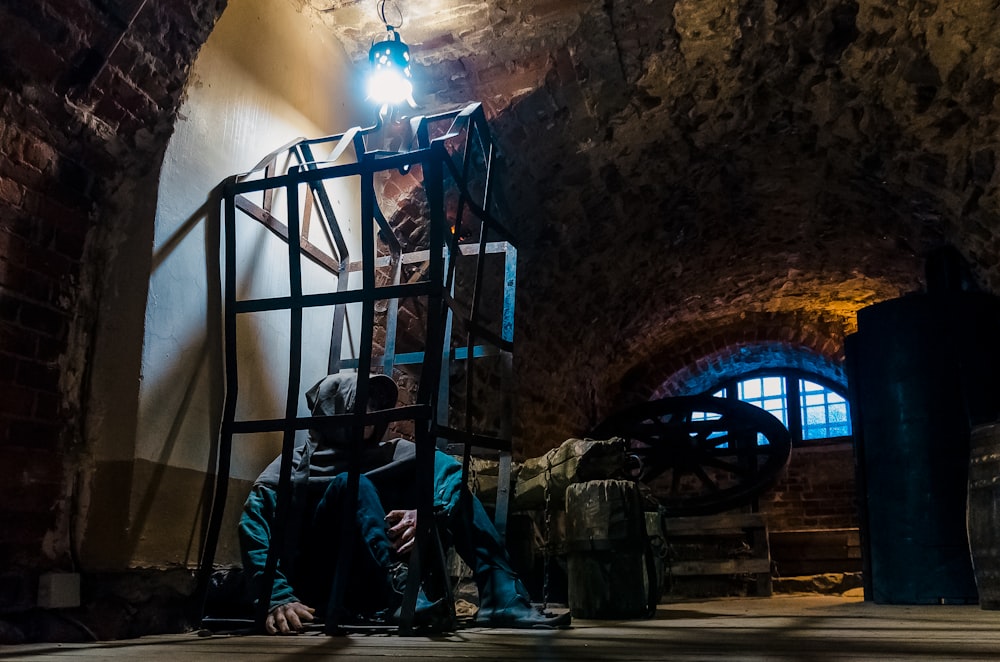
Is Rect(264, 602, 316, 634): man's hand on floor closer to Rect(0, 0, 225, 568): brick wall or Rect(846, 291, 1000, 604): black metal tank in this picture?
Rect(0, 0, 225, 568): brick wall

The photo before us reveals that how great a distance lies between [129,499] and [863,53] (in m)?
3.28

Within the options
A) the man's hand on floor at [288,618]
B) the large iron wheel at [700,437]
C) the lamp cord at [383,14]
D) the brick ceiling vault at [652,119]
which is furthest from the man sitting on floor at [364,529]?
the large iron wheel at [700,437]

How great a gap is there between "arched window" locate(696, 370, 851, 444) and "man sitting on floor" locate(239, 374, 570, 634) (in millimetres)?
5963

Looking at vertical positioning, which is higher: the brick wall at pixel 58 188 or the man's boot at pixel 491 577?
the brick wall at pixel 58 188

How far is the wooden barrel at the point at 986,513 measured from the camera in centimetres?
308

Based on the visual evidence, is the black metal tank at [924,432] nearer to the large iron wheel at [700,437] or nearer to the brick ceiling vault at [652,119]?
the brick ceiling vault at [652,119]

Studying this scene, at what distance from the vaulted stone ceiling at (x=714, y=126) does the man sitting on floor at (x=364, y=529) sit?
1.77 metres

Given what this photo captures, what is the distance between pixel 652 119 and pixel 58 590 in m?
3.08

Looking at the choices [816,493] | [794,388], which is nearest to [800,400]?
[794,388]

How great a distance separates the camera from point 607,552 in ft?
10.0

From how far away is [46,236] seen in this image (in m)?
2.31

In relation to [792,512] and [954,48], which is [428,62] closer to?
[954,48]

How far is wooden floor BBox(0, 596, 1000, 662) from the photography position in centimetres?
150

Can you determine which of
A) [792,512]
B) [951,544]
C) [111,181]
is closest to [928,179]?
[951,544]
